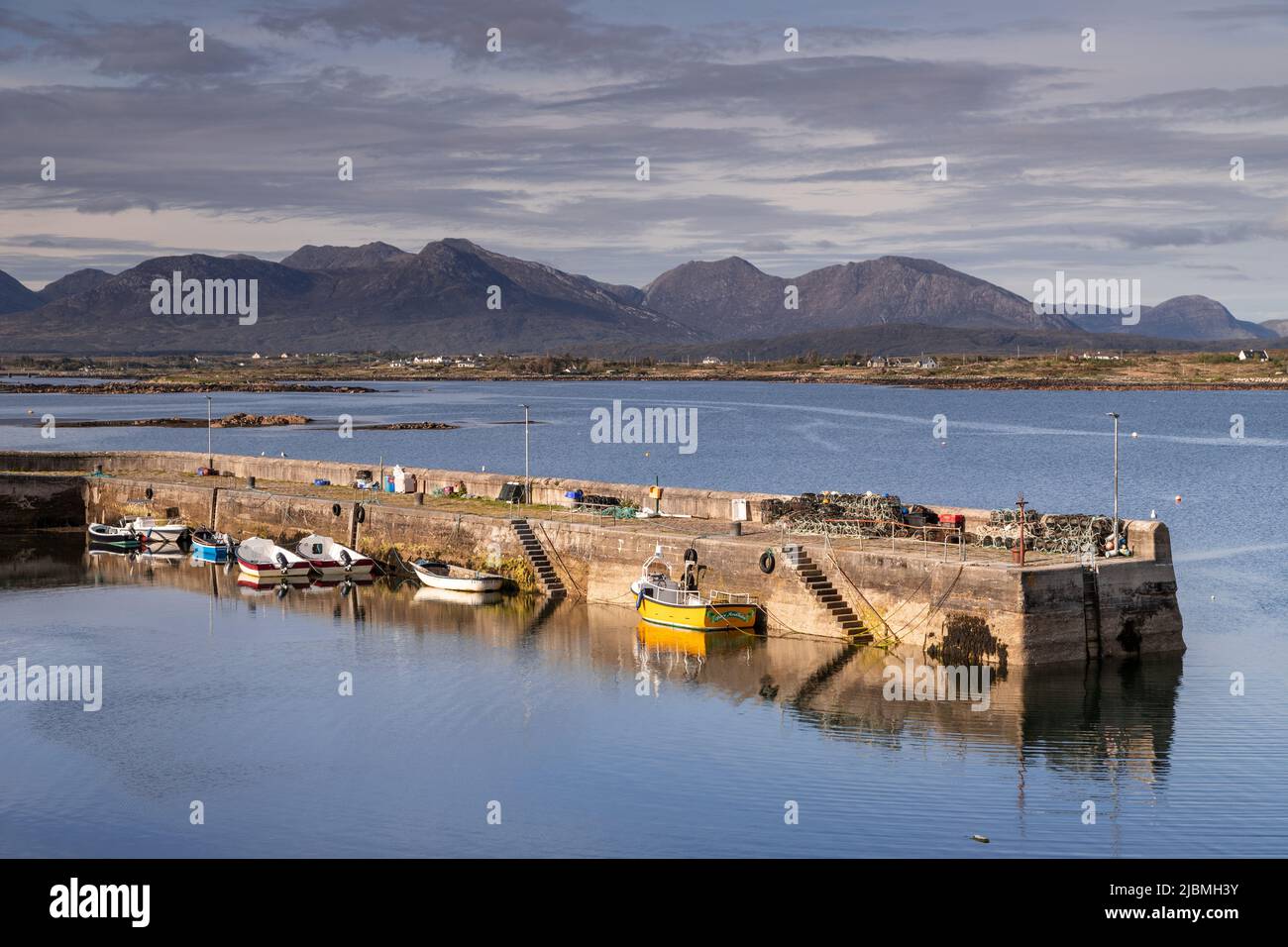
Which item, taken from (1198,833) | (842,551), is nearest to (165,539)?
(842,551)

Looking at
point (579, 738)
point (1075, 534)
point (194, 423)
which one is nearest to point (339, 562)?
point (579, 738)

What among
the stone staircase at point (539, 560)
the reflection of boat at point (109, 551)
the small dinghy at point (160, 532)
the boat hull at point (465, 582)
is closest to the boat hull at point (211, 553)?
the small dinghy at point (160, 532)

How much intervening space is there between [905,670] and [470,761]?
37.6 feet

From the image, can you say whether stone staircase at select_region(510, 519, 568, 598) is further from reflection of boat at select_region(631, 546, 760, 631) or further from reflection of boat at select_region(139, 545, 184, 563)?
reflection of boat at select_region(139, 545, 184, 563)

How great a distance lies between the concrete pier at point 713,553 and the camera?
35.2 meters

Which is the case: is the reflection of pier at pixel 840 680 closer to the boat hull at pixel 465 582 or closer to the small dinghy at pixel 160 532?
the boat hull at pixel 465 582

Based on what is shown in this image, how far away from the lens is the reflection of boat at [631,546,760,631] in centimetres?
4022

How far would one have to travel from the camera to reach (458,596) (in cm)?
4894

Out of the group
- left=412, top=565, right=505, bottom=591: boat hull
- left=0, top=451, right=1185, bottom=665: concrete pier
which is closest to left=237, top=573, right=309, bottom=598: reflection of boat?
left=0, top=451, right=1185, bottom=665: concrete pier

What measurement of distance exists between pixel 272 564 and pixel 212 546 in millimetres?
6292

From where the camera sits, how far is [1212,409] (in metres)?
175

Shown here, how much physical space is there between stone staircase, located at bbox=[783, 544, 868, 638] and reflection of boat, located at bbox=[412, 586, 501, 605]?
12.3m
